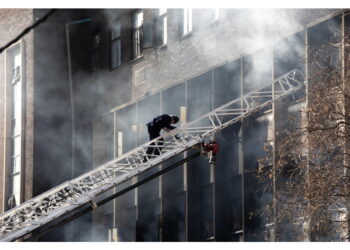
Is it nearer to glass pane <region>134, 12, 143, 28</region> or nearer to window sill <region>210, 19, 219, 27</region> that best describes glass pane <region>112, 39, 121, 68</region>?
glass pane <region>134, 12, 143, 28</region>

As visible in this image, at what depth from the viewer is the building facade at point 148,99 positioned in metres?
18.8

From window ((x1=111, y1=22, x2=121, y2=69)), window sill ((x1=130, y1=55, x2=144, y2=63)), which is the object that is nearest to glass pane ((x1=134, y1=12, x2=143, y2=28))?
window sill ((x1=130, y1=55, x2=144, y2=63))

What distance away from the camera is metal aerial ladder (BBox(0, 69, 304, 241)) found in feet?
58.2

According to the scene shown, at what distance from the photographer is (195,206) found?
20.9m

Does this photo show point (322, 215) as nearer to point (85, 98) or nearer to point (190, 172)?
point (190, 172)

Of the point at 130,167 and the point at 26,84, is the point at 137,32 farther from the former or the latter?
the point at 130,167

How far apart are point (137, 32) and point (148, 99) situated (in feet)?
6.76

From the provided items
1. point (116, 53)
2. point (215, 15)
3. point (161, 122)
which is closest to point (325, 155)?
point (161, 122)

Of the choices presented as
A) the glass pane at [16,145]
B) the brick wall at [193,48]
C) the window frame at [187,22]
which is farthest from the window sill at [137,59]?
the glass pane at [16,145]

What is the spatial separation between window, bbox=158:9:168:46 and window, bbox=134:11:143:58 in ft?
3.37

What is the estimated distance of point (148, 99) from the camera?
75.5ft

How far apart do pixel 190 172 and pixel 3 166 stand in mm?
7797

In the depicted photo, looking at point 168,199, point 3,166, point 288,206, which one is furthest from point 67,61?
point 288,206

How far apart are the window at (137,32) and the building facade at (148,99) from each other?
0.03 metres
